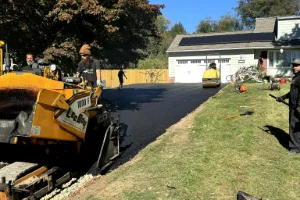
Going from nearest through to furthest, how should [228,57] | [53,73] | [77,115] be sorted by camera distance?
[77,115] < [53,73] < [228,57]

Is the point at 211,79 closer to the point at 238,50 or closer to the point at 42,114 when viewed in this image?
the point at 238,50

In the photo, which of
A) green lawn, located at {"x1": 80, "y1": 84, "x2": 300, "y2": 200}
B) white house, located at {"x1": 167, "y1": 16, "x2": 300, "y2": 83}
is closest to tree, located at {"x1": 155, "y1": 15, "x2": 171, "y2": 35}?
white house, located at {"x1": 167, "y1": 16, "x2": 300, "y2": 83}

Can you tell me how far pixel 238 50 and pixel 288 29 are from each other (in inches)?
154

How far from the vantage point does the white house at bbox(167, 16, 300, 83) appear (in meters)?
24.5

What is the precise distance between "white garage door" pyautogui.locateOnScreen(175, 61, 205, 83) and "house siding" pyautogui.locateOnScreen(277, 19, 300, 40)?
258 inches

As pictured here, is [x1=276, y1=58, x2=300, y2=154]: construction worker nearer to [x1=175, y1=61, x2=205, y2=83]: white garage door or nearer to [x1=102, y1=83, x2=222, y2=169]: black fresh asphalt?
[x1=102, y1=83, x2=222, y2=169]: black fresh asphalt

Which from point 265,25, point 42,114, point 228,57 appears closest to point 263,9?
point 265,25

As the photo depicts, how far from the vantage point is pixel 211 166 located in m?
5.51

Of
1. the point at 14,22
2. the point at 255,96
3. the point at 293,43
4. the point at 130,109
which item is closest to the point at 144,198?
the point at 14,22

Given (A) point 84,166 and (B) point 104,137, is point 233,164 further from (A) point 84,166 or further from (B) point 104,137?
(A) point 84,166

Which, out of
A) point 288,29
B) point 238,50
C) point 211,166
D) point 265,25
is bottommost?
point 211,166

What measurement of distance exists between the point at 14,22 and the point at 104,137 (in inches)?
200

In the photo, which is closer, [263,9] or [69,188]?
[69,188]

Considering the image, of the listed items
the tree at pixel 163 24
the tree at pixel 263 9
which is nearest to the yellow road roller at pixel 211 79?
the tree at pixel 263 9
